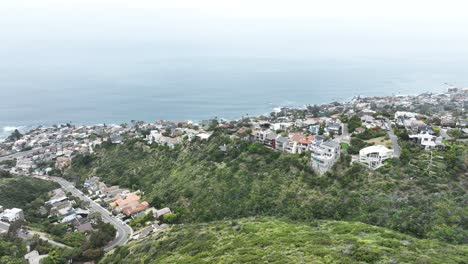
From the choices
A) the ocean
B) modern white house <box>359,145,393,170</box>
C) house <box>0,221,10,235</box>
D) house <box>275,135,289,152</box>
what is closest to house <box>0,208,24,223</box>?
house <box>0,221,10,235</box>

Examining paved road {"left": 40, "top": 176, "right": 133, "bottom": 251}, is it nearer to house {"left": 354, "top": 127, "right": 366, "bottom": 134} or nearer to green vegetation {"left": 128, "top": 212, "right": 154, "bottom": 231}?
green vegetation {"left": 128, "top": 212, "right": 154, "bottom": 231}

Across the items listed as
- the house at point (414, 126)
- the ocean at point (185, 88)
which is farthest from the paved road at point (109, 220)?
the ocean at point (185, 88)

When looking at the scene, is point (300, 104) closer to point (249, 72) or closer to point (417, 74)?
point (249, 72)

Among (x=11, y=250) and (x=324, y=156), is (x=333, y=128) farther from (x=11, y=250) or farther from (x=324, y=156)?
(x=11, y=250)

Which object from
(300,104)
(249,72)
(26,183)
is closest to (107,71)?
(249,72)

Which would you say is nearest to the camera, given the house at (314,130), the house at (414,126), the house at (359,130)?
the house at (359,130)

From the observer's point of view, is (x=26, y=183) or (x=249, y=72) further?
(x=249, y=72)

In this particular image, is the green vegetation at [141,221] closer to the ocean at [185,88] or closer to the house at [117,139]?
the house at [117,139]
